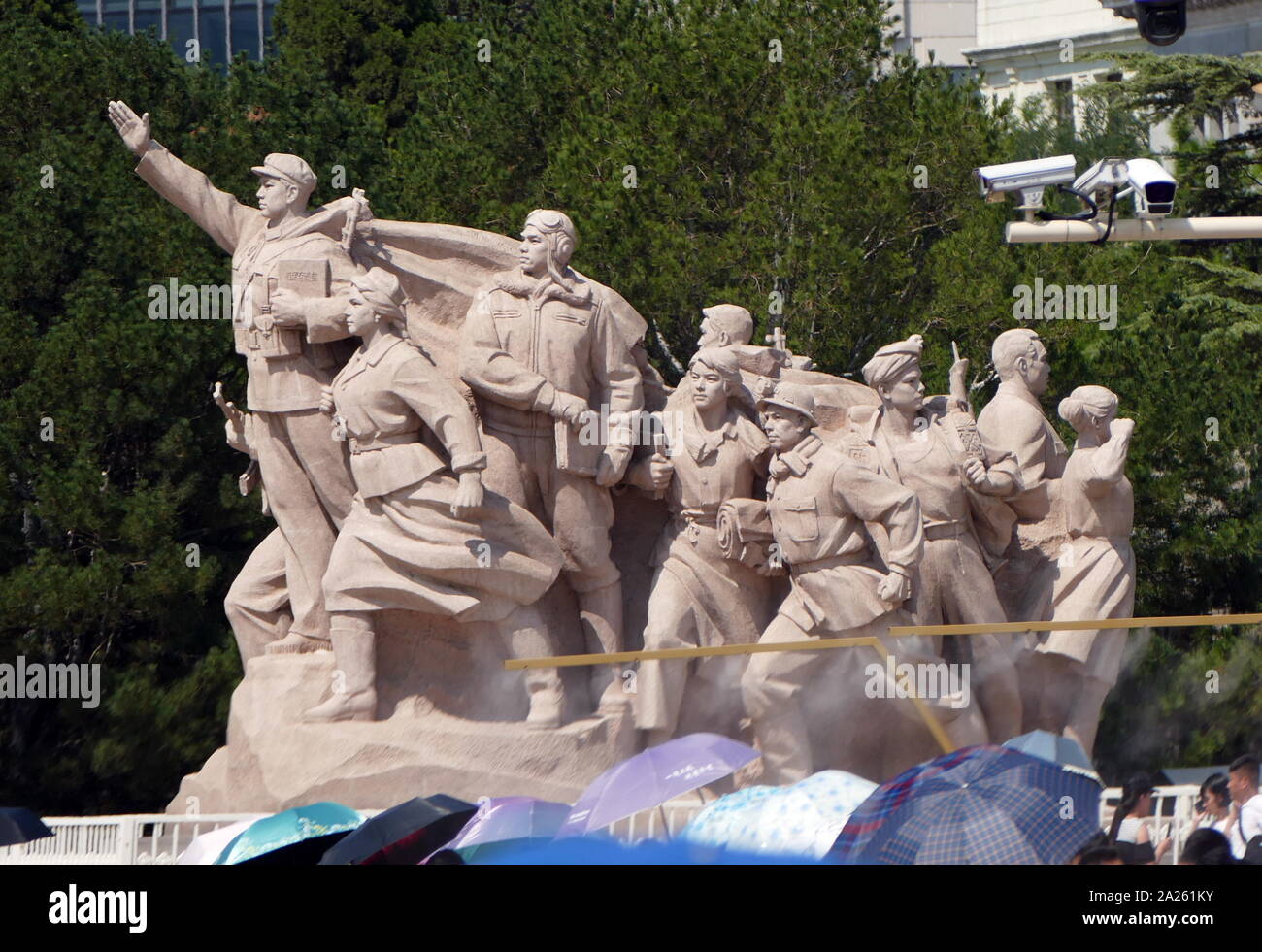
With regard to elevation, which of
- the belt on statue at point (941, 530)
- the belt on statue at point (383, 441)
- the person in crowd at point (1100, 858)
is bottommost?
the person in crowd at point (1100, 858)

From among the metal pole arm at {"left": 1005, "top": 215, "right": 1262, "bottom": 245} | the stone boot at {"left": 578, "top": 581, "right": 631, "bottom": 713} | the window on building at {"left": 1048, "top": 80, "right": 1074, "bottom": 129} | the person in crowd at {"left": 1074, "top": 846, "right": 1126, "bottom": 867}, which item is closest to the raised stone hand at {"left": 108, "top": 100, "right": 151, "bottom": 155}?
the stone boot at {"left": 578, "top": 581, "right": 631, "bottom": 713}

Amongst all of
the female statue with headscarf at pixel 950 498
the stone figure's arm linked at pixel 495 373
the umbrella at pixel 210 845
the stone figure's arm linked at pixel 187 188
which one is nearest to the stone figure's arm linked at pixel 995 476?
the female statue with headscarf at pixel 950 498

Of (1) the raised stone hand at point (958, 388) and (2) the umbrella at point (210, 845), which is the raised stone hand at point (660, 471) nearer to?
(1) the raised stone hand at point (958, 388)

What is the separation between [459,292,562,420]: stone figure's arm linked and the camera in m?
11.3

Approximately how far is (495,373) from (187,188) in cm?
202

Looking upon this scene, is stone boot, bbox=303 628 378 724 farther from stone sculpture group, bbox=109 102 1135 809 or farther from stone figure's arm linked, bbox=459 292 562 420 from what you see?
stone figure's arm linked, bbox=459 292 562 420

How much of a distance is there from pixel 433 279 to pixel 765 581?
223 centimetres

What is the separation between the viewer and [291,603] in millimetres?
11859

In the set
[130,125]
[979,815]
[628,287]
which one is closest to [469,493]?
[130,125]

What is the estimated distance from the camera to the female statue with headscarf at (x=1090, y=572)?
36.8ft

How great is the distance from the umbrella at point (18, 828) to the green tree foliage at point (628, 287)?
21.0 feet

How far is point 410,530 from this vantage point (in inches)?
436

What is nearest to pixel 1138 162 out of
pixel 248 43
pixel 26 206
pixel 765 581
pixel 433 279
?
pixel 765 581

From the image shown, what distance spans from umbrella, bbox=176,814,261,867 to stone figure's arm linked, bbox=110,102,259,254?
3089mm
